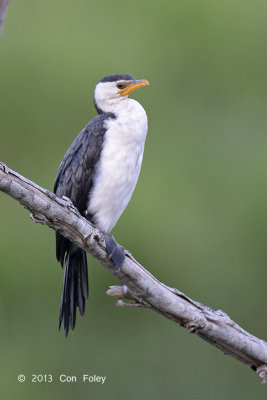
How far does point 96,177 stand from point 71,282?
425 mm

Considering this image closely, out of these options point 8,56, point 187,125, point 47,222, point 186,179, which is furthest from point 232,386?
point 47,222

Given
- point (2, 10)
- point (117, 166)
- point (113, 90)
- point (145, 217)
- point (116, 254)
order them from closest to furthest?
1. point (2, 10)
2. point (116, 254)
3. point (117, 166)
4. point (113, 90)
5. point (145, 217)

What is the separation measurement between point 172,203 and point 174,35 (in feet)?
4.64

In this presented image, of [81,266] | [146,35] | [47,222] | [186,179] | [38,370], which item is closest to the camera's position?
[47,222]

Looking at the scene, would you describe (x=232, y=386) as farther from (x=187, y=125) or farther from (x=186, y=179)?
(x=187, y=125)

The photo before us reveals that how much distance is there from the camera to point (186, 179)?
18.3 feet

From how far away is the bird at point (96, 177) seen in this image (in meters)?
3.22

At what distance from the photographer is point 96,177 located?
324 centimetres

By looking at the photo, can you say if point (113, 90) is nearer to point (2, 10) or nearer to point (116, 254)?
point (116, 254)

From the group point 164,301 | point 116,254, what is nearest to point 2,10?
point 116,254

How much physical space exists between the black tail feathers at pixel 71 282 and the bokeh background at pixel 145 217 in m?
1.87

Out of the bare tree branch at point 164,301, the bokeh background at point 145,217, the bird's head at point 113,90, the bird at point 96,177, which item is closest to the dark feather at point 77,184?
the bird at point 96,177

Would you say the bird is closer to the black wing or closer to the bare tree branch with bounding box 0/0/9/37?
the black wing

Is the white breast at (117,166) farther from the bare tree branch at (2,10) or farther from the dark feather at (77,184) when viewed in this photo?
the bare tree branch at (2,10)
